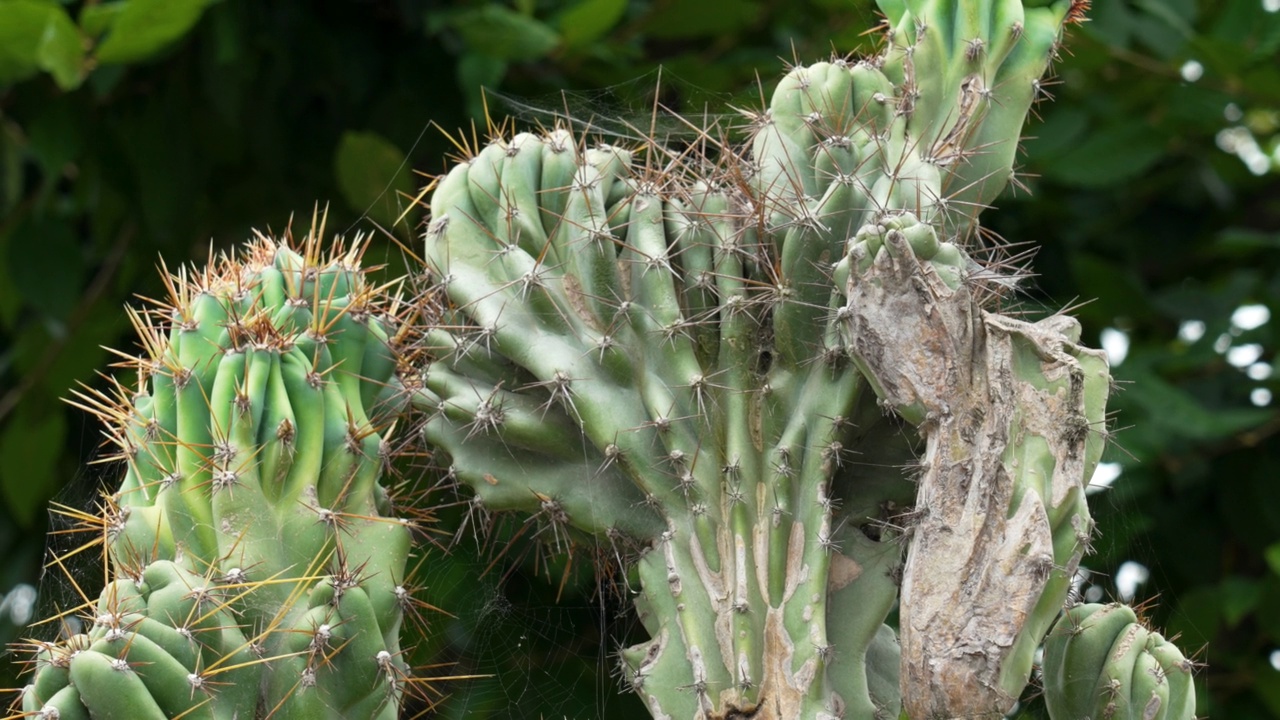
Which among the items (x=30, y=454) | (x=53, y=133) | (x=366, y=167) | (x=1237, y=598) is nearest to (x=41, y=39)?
(x=53, y=133)

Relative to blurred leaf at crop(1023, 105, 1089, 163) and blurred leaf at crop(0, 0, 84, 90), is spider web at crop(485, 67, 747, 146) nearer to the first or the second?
blurred leaf at crop(0, 0, 84, 90)

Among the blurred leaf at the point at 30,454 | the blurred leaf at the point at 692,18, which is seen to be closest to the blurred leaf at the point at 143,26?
the blurred leaf at the point at 692,18

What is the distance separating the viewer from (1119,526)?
221cm

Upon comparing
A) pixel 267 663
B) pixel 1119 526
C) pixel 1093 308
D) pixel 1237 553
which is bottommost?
pixel 1237 553

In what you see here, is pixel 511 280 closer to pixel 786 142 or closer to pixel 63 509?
pixel 786 142

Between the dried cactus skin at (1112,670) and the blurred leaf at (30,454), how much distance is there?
2608 mm

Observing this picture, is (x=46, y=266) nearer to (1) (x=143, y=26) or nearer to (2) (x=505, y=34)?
(1) (x=143, y=26)

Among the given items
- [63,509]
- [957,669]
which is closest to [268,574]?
[63,509]

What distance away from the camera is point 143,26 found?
2.56m

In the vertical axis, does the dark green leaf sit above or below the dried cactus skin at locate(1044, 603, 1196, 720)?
above

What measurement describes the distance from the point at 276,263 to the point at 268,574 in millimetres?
492

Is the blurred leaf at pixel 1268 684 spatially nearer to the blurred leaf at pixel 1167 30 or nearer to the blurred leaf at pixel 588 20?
the blurred leaf at pixel 1167 30

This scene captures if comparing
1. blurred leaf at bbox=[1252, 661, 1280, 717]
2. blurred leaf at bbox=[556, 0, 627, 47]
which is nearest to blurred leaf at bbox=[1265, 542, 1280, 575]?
blurred leaf at bbox=[1252, 661, 1280, 717]

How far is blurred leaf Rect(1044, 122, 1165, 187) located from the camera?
129 inches
